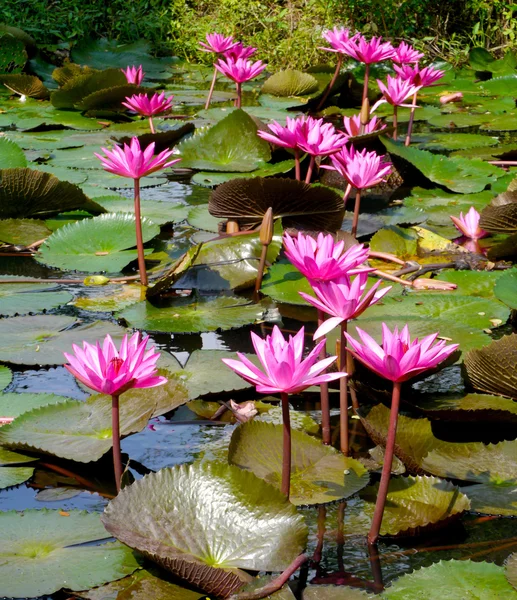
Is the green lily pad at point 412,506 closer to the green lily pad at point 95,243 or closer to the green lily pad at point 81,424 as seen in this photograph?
the green lily pad at point 81,424

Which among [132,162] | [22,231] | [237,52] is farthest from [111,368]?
[237,52]

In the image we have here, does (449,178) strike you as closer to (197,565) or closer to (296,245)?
(296,245)

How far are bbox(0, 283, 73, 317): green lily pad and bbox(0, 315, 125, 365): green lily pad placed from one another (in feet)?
0.27

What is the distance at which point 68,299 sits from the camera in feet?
8.73

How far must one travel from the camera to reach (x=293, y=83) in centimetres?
596

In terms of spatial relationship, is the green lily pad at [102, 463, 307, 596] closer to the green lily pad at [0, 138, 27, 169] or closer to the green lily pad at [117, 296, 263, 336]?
the green lily pad at [117, 296, 263, 336]

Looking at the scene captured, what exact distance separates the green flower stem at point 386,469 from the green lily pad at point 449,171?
99.4 inches

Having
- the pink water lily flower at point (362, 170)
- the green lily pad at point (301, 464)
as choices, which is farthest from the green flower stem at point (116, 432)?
the pink water lily flower at point (362, 170)

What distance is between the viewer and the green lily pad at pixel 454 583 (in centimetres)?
125

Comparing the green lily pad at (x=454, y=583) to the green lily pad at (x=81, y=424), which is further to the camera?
the green lily pad at (x=81, y=424)

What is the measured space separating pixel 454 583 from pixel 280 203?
190cm

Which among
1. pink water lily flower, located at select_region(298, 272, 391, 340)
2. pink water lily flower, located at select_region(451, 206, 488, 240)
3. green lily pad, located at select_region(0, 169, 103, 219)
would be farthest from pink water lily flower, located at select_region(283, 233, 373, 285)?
green lily pad, located at select_region(0, 169, 103, 219)

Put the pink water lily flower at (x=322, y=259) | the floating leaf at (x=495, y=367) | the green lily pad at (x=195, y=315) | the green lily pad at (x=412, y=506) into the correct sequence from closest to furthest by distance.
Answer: the green lily pad at (x=412, y=506) → the pink water lily flower at (x=322, y=259) → the floating leaf at (x=495, y=367) → the green lily pad at (x=195, y=315)

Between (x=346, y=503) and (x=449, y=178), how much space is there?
2621mm
